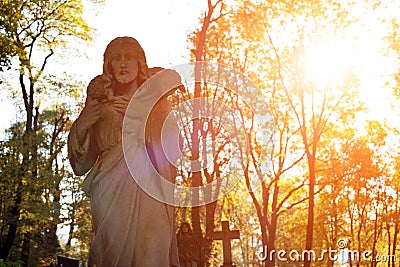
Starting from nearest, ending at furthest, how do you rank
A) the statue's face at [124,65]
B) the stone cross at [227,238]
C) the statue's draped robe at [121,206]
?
the statue's draped robe at [121,206]
the statue's face at [124,65]
the stone cross at [227,238]

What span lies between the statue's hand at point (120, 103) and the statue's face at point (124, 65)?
162 millimetres

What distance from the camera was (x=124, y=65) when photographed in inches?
171

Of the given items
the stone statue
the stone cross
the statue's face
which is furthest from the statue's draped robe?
the stone cross

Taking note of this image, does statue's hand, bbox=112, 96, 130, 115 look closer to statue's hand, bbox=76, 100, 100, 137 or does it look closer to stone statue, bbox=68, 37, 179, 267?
stone statue, bbox=68, 37, 179, 267

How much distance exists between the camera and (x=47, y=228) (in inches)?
1400

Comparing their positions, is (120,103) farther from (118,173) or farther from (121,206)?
(121,206)

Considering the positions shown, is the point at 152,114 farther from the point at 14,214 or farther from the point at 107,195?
the point at 14,214

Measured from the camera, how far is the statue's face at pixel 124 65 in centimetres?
434

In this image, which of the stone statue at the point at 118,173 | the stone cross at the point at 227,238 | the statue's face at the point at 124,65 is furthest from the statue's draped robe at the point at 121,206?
the stone cross at the point at 227,238

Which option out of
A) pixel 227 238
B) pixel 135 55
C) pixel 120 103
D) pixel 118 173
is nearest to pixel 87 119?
pixel 120 103

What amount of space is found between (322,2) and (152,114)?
1920cm

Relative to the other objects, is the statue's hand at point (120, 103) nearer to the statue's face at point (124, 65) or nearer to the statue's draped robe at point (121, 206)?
the statue's draped robe at point (121, 206)

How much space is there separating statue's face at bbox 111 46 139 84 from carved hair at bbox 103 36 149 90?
1.2 inches

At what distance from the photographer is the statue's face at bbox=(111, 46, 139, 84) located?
4.34 metres
